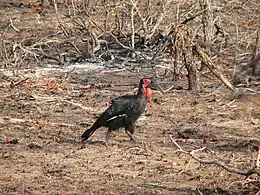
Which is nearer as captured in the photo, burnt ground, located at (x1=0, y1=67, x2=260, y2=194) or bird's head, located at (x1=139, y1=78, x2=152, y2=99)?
burnt ground, located at (x1=0, y1=67, x2=260, y2=194)

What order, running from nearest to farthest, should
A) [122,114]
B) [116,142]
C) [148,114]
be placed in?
1. [122,114]
2. [116,142]
3. [148,114]

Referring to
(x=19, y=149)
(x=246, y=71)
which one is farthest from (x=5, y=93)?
(x=246, y=71)

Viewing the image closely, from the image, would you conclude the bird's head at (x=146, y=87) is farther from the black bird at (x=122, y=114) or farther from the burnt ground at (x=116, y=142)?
the burnt ground at (x=116, y=142)

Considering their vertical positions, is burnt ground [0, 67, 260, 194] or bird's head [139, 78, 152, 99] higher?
bird's head [139, 78, 152, 99]

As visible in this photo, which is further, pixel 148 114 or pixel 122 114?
pixel 148 114

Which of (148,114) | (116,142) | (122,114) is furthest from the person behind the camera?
(148,114)

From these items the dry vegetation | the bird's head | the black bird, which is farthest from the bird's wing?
the dry vegetation

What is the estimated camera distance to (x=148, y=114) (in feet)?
31.6

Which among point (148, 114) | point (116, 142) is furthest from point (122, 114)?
point (148, 114)

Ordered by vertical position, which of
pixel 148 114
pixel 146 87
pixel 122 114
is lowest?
pixel 148 114

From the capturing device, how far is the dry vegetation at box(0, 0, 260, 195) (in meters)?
6.30

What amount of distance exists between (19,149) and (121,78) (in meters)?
4.82

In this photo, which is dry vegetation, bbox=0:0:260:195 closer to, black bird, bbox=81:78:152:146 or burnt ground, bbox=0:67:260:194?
burnt ground, bbox=0:67:260:194

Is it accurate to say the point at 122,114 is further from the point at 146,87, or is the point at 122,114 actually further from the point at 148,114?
the point at 148,114
